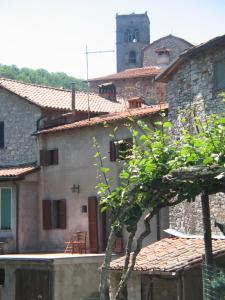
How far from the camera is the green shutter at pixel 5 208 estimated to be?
926 inches

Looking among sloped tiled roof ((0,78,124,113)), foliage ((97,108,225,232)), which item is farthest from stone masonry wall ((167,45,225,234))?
sloped tiled roof ((0,78,124,113))

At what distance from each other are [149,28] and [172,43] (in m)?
27.0

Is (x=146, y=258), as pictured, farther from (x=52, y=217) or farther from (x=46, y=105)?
(x=46, y=105)

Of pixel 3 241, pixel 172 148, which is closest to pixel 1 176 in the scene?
pixel 3 241

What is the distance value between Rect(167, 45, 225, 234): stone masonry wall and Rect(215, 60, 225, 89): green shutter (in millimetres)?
132

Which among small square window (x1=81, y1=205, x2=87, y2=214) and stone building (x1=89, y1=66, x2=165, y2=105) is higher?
stone building (x1=89, y1=66, x2=165, y2=105)

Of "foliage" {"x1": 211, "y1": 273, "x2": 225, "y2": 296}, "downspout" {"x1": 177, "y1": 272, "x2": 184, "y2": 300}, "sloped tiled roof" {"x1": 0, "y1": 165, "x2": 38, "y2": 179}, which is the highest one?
"sloped tiled roof" {"x1": 0, "y1": 165, "x2": 38, "y2": 179}

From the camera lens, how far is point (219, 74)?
662 inches

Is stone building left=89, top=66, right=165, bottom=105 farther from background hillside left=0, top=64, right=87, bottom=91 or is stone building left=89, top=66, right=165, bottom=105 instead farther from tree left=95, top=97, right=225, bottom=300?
tree left=95, top=97, right=225, bottom=300

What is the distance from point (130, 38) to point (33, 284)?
57.2 metres

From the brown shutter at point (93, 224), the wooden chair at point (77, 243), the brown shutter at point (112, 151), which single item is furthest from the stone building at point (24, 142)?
the brown shutter at point (112, 151)

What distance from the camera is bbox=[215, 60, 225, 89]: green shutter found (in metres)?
16.7

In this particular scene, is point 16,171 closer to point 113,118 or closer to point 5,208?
point 5,208

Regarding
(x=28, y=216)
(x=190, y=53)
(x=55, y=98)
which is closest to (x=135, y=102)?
(x=55, y=98)
